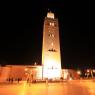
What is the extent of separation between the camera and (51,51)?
34094 millimetres

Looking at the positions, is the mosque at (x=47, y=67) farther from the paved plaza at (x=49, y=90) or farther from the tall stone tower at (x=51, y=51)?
the paved plaza at (x=49, y=90)

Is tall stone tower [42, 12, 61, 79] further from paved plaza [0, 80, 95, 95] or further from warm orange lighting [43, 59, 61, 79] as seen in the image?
paved plaza [0, 80, 95, 95]

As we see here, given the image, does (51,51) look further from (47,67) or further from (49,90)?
(49,90)

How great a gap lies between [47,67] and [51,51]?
3640 millimetres

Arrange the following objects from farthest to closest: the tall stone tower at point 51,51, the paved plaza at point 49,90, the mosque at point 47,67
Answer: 1. the tall stone tower at point 51,51
2. the mosque at point 47,67
3. the paved plaza at point 49,90

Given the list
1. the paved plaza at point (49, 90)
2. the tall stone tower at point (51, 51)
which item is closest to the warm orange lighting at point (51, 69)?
the tall stone tower at point (51, 51)

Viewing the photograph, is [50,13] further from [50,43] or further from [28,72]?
[28,72]

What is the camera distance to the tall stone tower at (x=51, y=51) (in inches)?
1275

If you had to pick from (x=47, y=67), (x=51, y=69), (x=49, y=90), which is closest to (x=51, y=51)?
(x=47, y=67)

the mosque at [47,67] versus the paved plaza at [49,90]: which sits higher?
the mosque at [47,67]

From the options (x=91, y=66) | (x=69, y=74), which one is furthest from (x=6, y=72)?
(x=91, y=66)

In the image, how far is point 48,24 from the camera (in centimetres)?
3584

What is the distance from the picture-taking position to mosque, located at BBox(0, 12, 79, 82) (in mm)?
30453

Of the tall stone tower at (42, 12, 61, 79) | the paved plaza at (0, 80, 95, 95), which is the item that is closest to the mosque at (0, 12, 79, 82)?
the tall stone tower at (42, 12, 61, 79)
